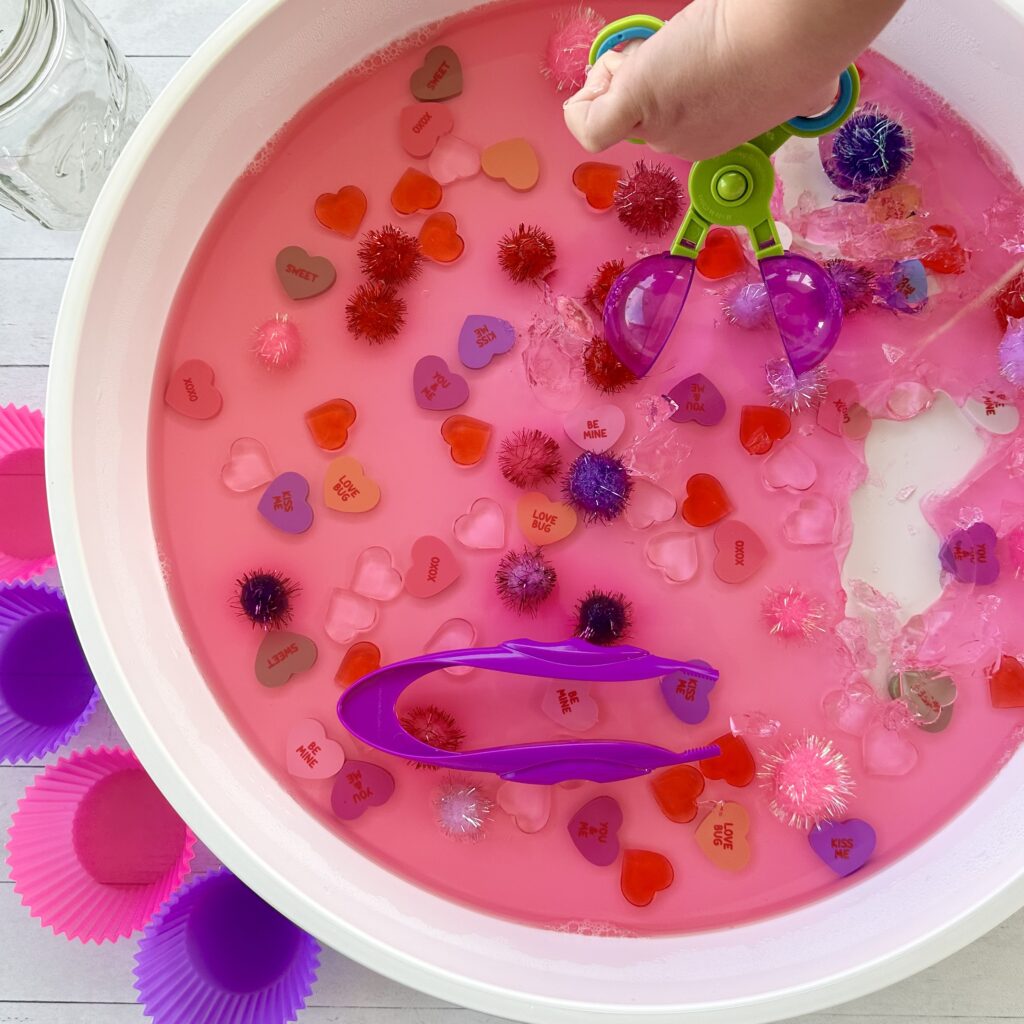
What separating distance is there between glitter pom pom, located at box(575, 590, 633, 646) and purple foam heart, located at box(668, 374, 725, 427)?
0.18m

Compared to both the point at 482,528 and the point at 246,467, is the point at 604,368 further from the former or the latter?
the point at 246,467

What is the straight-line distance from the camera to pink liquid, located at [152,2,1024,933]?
83 cm

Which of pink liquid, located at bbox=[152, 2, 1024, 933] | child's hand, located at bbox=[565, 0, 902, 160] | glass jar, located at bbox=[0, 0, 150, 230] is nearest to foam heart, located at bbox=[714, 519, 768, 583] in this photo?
pink liquid, located at bbox=[152, 2, 1024, 933]

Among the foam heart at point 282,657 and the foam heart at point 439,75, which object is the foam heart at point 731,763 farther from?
the foam heart at point 439,75

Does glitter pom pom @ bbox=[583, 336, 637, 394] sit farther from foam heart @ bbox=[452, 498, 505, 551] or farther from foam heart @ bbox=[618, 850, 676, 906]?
foam heart @ bbox=[618, 850, 676, 906]

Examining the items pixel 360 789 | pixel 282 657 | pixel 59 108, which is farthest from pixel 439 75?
pixel 360 789

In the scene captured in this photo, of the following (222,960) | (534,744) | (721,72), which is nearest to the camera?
(721,72)

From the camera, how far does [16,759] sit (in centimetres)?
93

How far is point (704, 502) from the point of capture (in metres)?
0.83

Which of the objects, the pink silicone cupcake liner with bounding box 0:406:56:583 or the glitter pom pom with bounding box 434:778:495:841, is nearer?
the glitter pom pom with bounding box 434:778:495:841

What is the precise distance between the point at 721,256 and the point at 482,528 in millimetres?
339

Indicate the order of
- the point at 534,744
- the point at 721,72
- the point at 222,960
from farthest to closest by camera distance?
the point at 222,960 < the point at 534,744 < the point at 721,72

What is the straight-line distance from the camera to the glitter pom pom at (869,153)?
796 mm

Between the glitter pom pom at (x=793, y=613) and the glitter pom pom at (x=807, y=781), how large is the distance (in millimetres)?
98
